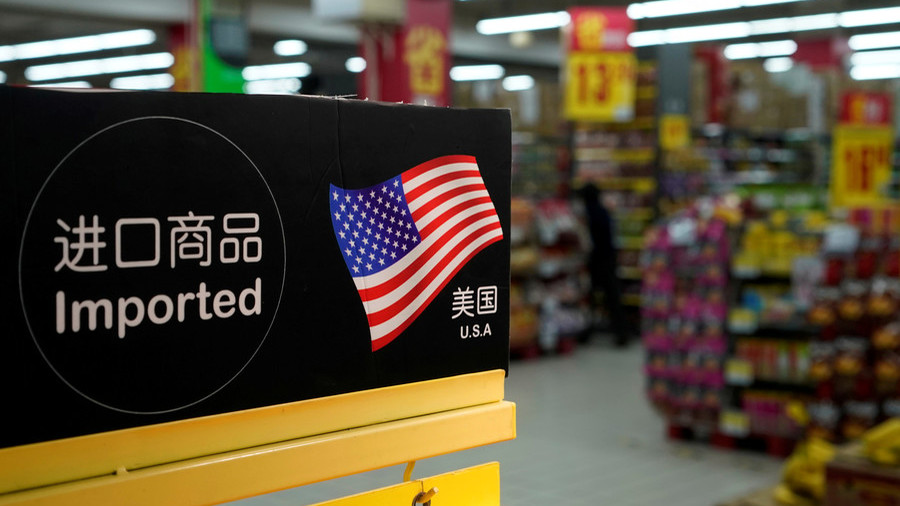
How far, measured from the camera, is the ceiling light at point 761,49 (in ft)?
67.7

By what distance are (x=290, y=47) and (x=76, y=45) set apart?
4.31 metres

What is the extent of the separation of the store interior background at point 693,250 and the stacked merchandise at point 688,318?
0.01m

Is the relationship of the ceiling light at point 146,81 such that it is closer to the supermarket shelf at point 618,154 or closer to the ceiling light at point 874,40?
the supermarket shelf at point 618,154

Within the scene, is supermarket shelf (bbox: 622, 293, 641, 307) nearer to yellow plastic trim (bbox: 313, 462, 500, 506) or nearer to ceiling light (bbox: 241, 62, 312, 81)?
yellow plastic trim (bbox: 313, 462, 500, 506)

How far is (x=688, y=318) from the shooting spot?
20.1ft

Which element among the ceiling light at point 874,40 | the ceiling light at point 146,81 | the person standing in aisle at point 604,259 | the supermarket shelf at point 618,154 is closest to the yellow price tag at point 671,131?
the supermarket shelf at point 618,154

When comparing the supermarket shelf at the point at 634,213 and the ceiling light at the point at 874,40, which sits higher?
the ceiling light at the point at 874,40

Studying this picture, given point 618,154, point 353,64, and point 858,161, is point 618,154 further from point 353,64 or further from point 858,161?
point 353,64

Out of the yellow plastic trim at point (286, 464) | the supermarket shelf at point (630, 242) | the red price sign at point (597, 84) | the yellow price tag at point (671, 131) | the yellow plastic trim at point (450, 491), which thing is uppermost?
the red price sign at point (597, 84)

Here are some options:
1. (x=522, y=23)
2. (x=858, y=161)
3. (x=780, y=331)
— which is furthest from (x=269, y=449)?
(x=522, y=23)

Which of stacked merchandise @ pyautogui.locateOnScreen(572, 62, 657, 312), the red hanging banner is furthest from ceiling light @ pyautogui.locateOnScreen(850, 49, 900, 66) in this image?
the red hanging banner

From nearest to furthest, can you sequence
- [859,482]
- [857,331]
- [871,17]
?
[859,482] < [857,331] < [871,17]

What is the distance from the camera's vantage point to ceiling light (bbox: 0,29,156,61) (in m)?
17.7

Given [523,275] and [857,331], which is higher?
[523,275]
